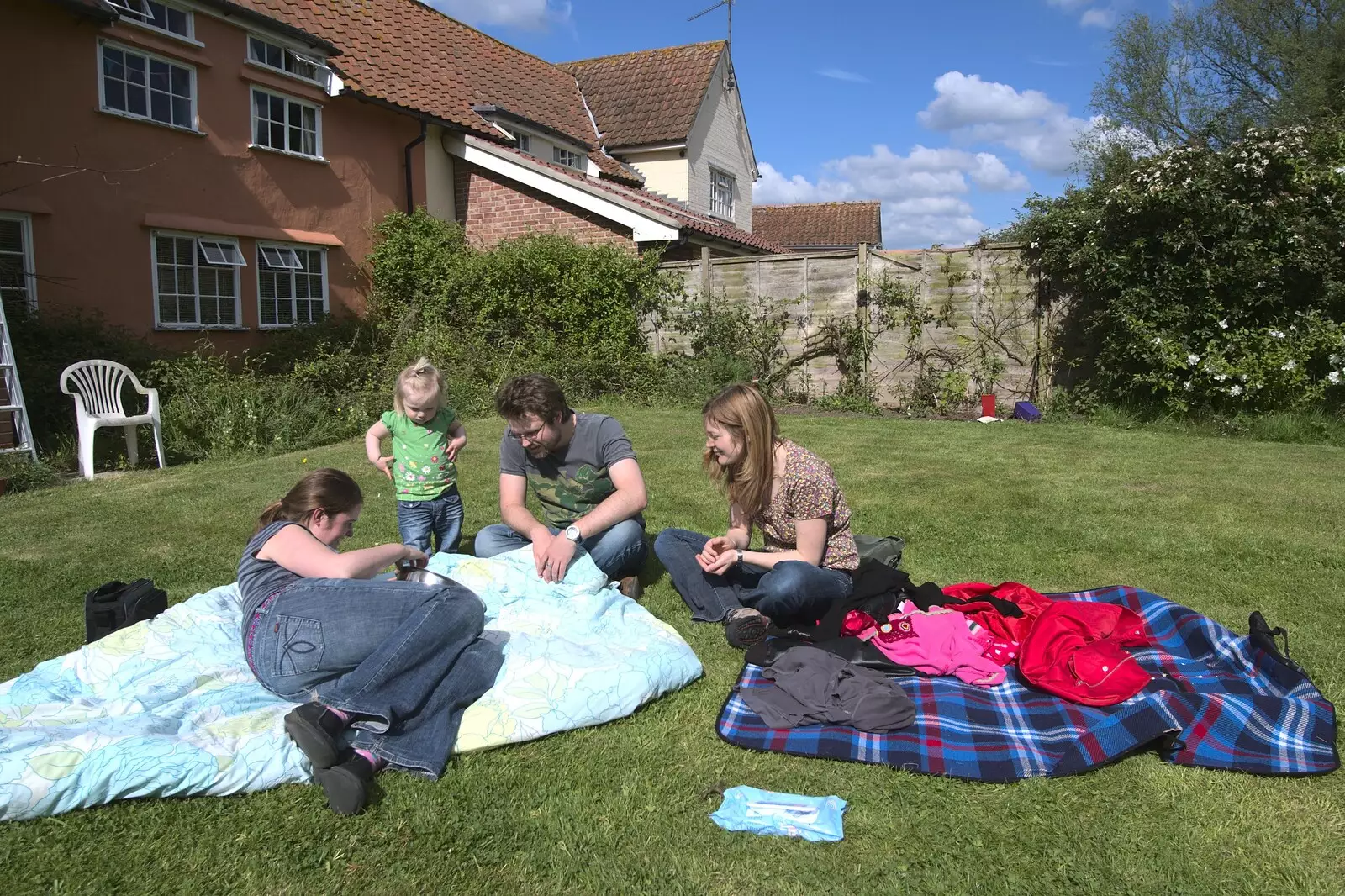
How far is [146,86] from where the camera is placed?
1155 centimetres

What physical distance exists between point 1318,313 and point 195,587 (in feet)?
35.1

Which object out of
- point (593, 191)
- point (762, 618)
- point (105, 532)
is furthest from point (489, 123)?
point (762, 618)

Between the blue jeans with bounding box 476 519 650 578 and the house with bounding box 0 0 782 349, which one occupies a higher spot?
the house with bounding box 0 0 782 349

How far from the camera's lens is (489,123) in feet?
54.0

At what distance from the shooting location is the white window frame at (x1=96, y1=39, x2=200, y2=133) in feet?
36.0

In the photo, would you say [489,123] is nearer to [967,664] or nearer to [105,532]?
[105,532]

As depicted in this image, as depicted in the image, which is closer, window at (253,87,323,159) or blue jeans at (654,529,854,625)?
blue jeans at (654,529,854,625)

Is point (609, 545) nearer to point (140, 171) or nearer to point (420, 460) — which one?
point (420, 460)

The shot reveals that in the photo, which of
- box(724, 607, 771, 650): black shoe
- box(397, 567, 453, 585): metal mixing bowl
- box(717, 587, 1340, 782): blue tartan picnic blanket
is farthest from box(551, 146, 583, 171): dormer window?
box(717, 587, 1340, 782): blue tartan picnic blanket

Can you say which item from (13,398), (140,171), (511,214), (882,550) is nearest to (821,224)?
(511,214)

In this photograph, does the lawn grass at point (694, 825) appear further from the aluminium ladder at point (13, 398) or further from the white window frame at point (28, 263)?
the white window frame at point (28, 263)

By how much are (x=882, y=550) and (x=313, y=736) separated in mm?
3084

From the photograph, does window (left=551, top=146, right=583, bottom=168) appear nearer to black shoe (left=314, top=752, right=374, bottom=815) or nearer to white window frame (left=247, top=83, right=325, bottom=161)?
white window frame (left=247, top=83, right=325, bottom=161)

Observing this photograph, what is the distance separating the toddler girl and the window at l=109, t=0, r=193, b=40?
926 cm
